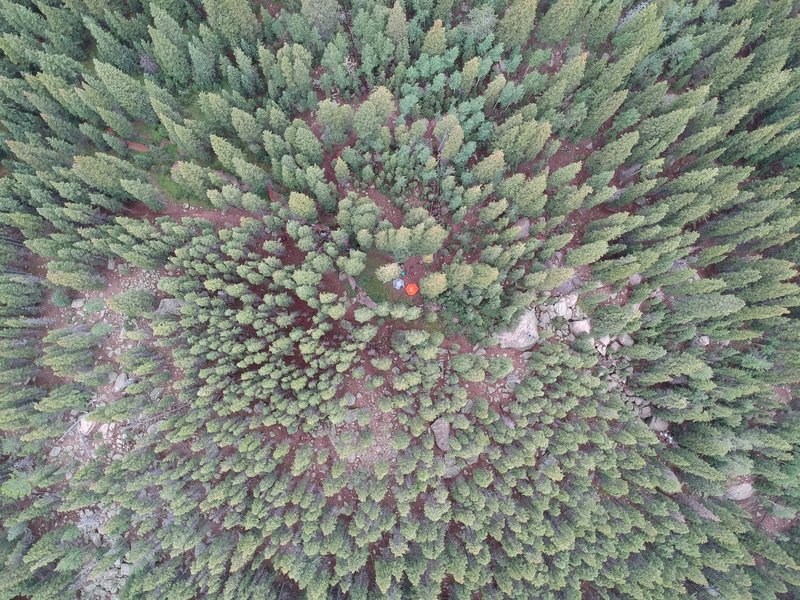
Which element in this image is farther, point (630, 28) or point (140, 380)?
point (630, 28)

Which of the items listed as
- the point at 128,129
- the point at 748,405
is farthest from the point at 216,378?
the point at 748,405

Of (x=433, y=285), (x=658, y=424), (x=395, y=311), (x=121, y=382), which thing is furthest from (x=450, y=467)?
(x=121, y=382)

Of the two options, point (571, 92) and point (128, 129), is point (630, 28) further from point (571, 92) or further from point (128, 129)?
point (128, 129)

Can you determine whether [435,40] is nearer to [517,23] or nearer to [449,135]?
[517,23]

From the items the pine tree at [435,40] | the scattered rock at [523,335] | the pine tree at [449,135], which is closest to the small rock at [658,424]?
the scattered rock at [523,335]

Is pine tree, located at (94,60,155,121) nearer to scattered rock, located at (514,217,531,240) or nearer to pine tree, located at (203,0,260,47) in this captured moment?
pine tree, located at (203,0,260,47)

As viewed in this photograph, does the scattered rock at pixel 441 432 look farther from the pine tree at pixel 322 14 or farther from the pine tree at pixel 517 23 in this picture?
the pine tree at pixel 322 14
